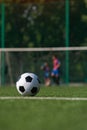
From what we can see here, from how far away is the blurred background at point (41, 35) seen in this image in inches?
1049

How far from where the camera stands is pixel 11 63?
2722 centimetres

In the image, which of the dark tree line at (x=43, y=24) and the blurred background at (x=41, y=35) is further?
the dark tree line at (x=43, y=24)

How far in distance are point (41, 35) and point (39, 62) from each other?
238 cm

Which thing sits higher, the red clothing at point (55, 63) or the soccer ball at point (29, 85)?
the soccer ball at point (29, 85)

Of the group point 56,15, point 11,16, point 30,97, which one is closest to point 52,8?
point 56,15

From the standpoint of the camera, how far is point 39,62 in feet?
88.6
